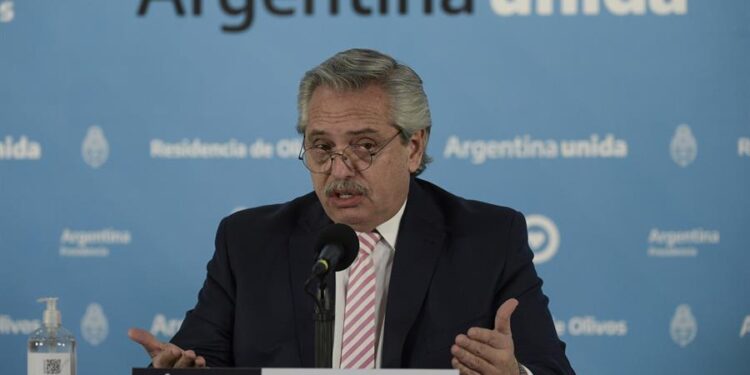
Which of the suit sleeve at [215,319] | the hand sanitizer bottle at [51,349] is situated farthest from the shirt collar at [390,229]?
the hand sanitizer bottle at [51,349]

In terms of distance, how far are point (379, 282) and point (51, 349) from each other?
2.87 feet

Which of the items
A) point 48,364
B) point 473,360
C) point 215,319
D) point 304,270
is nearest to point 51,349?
point 48,364

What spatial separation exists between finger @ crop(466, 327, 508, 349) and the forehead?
0.72 m

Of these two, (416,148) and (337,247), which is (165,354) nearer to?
(337,247)

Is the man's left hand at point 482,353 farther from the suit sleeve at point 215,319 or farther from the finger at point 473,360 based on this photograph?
the suit sleeve at point 215,319

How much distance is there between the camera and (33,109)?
4781mm

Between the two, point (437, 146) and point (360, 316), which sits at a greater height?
point (437, 146)

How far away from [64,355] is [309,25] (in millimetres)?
2419

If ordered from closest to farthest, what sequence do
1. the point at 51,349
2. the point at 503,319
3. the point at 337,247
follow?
the point at 337,247 < the point at 503,319 < the point at 51,349

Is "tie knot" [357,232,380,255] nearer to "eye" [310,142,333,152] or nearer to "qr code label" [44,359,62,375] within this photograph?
"eye" [310,142,333,152]

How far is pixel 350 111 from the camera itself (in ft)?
9.68

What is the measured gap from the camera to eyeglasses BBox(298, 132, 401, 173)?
9.65 feet

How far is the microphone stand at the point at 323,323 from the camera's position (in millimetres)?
2283

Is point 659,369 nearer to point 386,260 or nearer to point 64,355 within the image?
point 386,260
